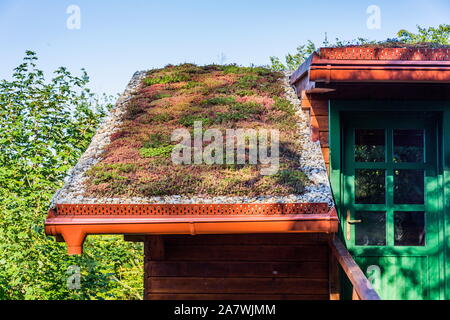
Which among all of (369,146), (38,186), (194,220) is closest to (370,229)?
(369,146)

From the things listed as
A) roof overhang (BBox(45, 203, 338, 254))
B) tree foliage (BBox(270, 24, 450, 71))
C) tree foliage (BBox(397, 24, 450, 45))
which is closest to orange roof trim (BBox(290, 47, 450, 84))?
roof overhang (BBox(45, 203, 338, 254))

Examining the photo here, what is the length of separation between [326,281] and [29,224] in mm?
4649

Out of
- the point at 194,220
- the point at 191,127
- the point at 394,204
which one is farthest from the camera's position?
the point at 191,127

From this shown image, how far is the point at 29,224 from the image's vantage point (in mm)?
7285

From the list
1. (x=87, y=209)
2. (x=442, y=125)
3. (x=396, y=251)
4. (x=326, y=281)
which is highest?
(x=442, y=125)

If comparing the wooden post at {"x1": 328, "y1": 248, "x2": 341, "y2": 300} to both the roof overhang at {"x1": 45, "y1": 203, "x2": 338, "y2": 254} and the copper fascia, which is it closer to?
Result: the roof overhang at {"x1": 45, "y1": 203, "x2": 338, "y2": 254}

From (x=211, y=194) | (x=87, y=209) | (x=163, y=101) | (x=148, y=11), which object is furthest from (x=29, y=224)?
(x=148, y=11)

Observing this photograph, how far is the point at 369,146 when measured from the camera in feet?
16.5

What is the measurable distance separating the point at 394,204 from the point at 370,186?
0.30 metres

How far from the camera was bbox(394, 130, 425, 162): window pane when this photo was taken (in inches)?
197

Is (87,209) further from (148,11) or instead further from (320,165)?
(148,11)

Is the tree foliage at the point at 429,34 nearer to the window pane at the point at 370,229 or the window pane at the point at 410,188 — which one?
the window pane at the point at 410,188

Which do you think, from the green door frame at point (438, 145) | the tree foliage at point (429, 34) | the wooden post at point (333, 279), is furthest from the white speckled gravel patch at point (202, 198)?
the tree foliage at point (429, 34)

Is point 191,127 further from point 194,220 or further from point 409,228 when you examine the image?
point 409,228
